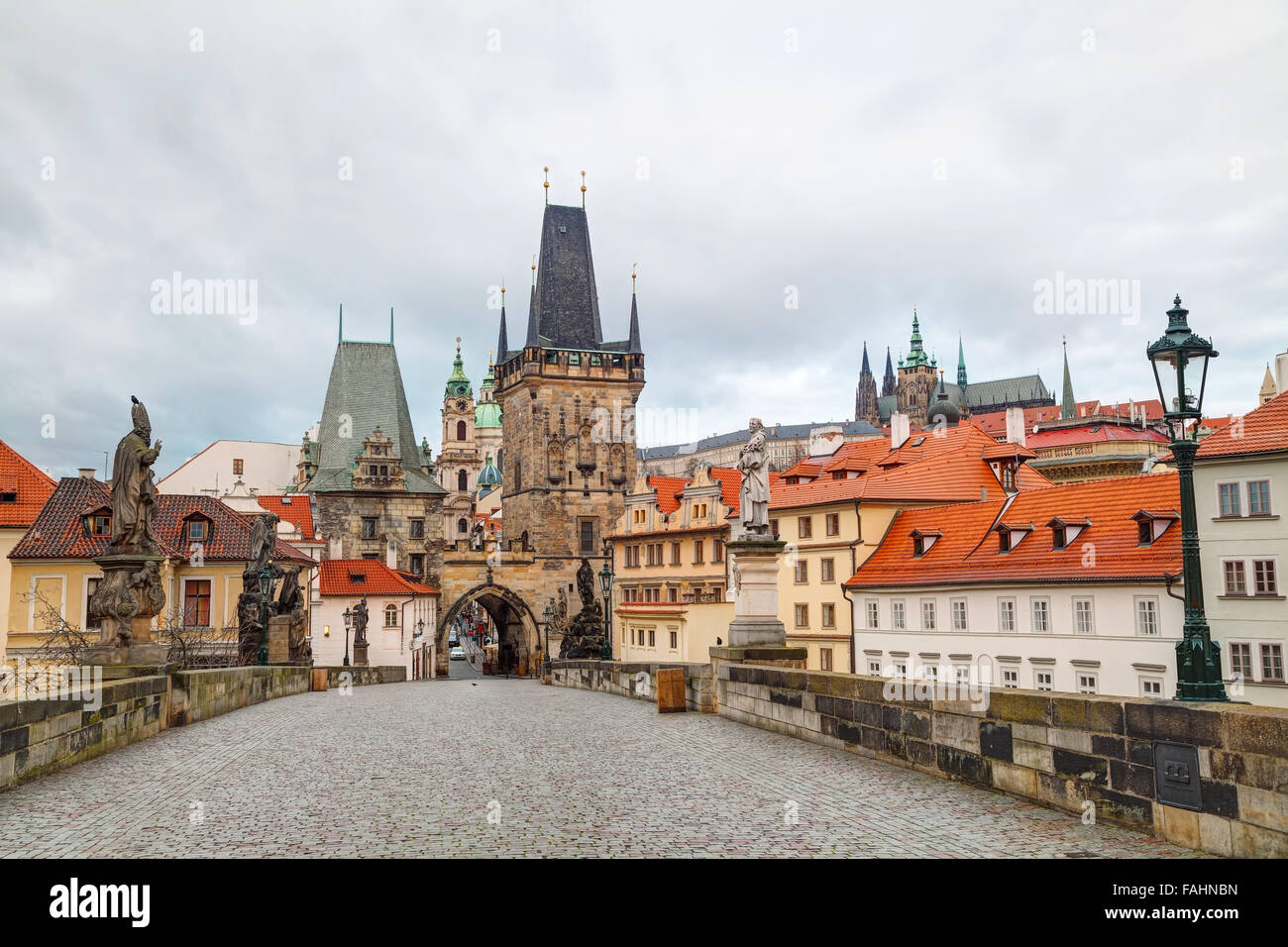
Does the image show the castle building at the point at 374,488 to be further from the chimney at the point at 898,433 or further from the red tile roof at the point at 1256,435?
the red tile roof at the point at 1256,435

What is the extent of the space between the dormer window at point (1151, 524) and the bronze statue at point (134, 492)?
992 inches

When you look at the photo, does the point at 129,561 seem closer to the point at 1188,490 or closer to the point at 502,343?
the point at 1188,490

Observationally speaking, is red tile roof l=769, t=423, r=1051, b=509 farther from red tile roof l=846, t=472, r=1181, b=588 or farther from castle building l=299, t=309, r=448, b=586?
castle building l=299, t=309, r=448, b=586

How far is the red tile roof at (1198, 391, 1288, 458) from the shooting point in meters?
26.7

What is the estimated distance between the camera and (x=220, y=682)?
57.1 ft

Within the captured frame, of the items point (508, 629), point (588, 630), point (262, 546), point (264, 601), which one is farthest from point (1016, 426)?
point (264, 601)

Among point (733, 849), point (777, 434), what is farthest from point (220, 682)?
point (777, 434)

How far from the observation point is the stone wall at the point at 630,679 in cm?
1634

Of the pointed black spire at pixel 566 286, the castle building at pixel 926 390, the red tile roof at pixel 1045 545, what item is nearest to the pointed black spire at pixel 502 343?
the pointed black spire at pixel 566 286

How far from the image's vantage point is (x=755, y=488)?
1600 centimetres

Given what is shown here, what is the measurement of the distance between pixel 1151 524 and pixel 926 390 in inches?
6111

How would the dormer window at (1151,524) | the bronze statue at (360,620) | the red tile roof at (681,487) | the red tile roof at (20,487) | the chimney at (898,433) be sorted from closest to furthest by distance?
the dormer window at (1151,524) < the red tile roof at (20,487) < the bronze statue at (360,620) < the chimney at (898,433) < the red tile roof at (681,487)
